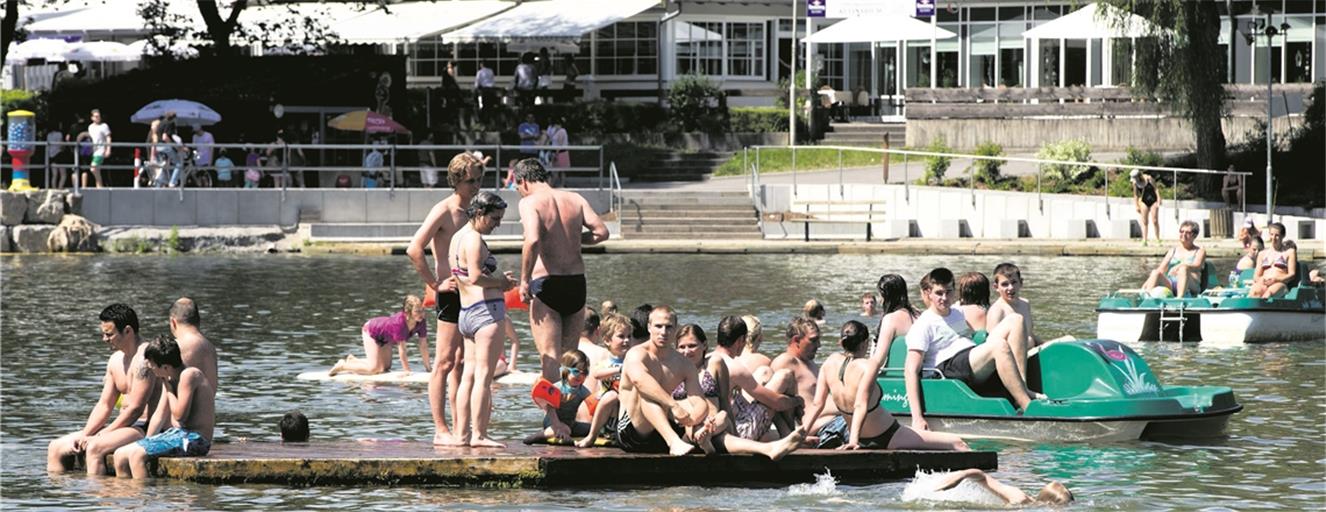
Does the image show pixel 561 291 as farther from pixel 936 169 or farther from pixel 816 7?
pixel 816 7

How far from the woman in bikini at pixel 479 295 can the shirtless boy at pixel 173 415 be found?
66.6 inches

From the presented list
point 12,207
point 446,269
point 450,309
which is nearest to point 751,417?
point 450,309

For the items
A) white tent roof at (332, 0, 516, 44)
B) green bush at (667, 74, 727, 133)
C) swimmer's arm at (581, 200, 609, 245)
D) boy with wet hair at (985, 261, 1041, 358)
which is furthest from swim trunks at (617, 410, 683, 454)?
white tent roof at (332, 0, 516, 44)

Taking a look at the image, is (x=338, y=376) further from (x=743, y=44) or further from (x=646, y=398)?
(x=743, y=44)

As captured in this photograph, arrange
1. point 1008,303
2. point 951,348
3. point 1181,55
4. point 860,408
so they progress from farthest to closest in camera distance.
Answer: point 1181,55 → point 1008,303 → point 951,348 → point 860,408

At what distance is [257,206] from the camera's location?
43.0 meters

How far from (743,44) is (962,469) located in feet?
149

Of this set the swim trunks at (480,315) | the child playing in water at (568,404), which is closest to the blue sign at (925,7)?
the child playing in water at (568,404)

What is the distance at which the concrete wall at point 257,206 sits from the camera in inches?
1663

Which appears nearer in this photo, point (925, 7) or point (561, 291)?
point (561, 291)

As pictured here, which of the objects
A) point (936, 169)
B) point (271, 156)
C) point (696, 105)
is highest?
point (696, 105)

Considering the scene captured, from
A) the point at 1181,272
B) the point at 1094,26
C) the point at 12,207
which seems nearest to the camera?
the point at 1181,272

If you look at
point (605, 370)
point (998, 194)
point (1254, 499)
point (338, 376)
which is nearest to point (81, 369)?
point (338, 376)

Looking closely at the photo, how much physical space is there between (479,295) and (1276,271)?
44.5 feet
